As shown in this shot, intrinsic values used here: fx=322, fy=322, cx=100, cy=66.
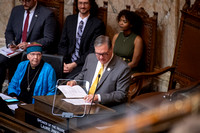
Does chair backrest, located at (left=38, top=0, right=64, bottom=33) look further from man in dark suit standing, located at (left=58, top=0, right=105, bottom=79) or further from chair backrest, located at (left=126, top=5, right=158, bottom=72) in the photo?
chair backrest, located at (left=126, top=5, right=158, bottom=72)

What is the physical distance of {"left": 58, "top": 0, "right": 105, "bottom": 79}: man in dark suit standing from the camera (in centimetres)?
477

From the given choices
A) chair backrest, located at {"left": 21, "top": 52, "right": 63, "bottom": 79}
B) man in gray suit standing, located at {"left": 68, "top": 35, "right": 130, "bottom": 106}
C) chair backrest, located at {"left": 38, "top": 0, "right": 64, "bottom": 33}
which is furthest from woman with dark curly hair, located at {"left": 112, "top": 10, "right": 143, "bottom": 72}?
chair backrest, located at {"left": 38, "top": 0, "right": 64, "bottom": 33}

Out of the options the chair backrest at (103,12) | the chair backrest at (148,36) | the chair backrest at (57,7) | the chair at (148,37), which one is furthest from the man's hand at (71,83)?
the chair backrest at (57,7)

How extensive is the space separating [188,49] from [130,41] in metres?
0.98

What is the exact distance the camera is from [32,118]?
2.50 metres

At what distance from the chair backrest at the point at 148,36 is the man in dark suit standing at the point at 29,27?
147 centimetres

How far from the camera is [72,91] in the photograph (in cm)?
282

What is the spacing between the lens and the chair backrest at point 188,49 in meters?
3.59

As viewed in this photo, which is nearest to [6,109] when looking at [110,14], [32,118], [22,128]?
[32,118]

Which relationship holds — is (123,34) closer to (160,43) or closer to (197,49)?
(160,43)

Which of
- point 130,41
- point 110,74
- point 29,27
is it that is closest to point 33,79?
point 110,74

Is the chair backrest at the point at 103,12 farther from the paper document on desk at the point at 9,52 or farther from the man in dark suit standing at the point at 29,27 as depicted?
the paper document on desk at the point at 9,52

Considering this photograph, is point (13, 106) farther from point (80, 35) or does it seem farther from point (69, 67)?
point (80, 35)

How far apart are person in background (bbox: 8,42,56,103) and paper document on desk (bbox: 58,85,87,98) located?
90 centimetres
